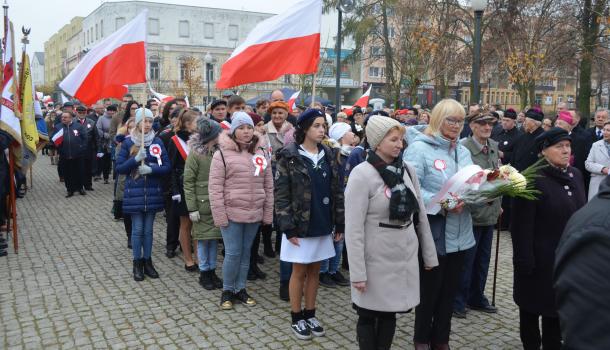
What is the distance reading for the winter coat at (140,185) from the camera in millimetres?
6242

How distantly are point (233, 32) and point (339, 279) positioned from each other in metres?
64.7

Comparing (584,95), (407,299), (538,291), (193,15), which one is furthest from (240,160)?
(193,15)

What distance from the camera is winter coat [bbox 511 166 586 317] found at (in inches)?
156

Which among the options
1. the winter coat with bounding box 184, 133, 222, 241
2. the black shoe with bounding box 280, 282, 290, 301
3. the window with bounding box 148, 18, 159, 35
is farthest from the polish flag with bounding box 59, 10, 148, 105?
the window with bounding box 148, 18, 159, 35

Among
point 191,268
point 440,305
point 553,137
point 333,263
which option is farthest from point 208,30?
point 553,137

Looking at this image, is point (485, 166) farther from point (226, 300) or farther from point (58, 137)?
point (58, 137)

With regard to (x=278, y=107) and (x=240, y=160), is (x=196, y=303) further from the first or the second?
(x=278, y=107)

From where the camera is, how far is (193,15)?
212 feet

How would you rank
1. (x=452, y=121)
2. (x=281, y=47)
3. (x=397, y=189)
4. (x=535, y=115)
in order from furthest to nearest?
1. (x=535, y=115)
2. (x=281, y=47)
3. (x=452, y=121)
4. (x=397, y=189)

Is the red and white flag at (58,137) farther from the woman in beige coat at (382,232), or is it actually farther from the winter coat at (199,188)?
the woman in beige coat at (382,232)

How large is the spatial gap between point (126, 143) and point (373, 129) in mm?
3783

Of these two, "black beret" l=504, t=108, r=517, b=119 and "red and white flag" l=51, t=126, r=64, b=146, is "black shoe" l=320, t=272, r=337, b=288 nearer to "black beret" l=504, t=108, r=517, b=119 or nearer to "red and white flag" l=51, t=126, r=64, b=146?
"black beret" l=504, t=108, r=517, b=119

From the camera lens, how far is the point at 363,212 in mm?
3695

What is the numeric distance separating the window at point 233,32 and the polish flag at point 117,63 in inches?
2456
